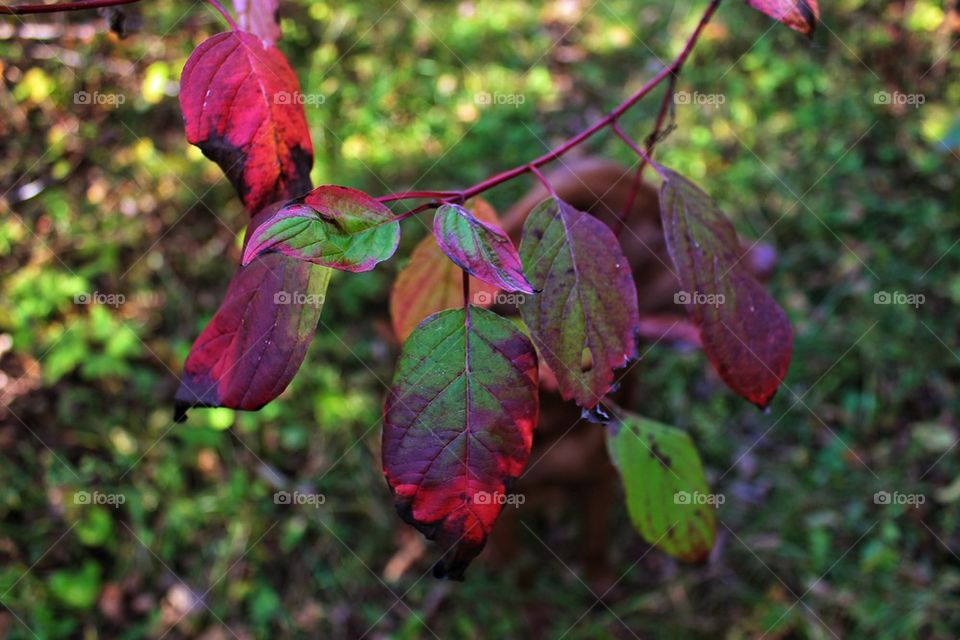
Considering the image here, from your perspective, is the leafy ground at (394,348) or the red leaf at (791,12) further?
the leafy ground at (394,348)

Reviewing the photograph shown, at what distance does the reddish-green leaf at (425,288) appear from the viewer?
3.03 feet

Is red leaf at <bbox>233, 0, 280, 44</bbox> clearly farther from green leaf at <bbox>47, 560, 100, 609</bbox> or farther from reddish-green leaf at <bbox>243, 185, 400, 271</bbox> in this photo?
green leaf at <bbox>47, 560, 100, 609</bbox>

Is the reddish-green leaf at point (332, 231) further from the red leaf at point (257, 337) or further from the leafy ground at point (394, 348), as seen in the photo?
the leafy ground at point (394, 348)

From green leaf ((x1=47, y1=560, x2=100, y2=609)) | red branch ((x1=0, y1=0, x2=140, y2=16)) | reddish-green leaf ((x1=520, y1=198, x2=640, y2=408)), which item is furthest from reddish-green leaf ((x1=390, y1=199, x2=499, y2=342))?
green leaf ((x1=47, y1=560, x2=100, y2=609))

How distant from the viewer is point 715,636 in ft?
8.32

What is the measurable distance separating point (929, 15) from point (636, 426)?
3.59 metres

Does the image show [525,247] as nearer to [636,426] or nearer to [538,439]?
[636,426]

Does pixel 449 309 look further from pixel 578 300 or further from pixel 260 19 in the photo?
pixel 260 19

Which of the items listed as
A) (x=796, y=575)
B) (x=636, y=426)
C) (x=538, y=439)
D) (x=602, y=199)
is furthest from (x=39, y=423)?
(x=796, y=575)

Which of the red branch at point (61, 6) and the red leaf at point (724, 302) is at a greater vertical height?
the red branch at point (61, 6)

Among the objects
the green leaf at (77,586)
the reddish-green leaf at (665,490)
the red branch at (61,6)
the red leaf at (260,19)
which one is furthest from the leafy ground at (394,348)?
the red branch at (61,6)

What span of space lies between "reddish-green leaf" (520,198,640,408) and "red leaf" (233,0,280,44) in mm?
374

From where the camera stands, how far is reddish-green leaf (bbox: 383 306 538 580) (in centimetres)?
67

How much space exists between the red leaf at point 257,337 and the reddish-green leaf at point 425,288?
24 centimetres
